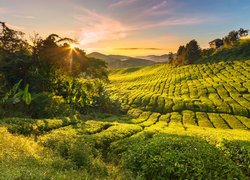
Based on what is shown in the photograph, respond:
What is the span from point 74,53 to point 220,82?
76695 mm

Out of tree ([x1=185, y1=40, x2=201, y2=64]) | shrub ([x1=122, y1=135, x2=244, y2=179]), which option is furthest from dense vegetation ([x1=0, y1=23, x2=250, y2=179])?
tree ([x1=185, y1=40, x2=201, y2=64])

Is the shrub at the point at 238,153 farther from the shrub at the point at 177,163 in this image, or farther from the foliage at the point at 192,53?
the foliage at the point at 192,53

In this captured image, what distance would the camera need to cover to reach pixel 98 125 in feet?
102

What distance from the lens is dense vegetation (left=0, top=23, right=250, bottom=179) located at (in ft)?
51.0

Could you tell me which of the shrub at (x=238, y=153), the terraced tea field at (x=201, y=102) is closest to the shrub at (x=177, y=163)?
the shrub at (x=238, y=153)

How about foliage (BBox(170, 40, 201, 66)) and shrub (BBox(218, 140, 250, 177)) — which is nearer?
shrub (BBox(218, 140, 250, 177))

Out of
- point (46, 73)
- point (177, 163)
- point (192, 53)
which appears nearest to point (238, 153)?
point (177, 163)

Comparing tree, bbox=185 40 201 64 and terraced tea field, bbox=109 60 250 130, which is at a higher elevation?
tree, bbox=185 40 201 64

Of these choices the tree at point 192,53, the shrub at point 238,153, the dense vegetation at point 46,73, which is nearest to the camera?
the shrub at point 238,153

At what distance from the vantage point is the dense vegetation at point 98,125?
15.5 meters

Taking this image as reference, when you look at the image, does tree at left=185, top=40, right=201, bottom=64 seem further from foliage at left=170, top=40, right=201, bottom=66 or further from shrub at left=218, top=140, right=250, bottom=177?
shrub at left=218, top=140, right=250, bottom=177

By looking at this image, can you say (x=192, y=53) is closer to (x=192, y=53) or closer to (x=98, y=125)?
(x=192, y=53)

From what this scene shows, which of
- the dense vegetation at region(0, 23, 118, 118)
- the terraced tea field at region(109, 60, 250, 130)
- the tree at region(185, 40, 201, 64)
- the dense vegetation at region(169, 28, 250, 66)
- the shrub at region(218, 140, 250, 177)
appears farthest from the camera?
the tree at region(185, 40, 201, 64)

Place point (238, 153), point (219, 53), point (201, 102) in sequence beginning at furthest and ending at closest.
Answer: point (219, 53)
point (201, 102)
point (238, 153)
